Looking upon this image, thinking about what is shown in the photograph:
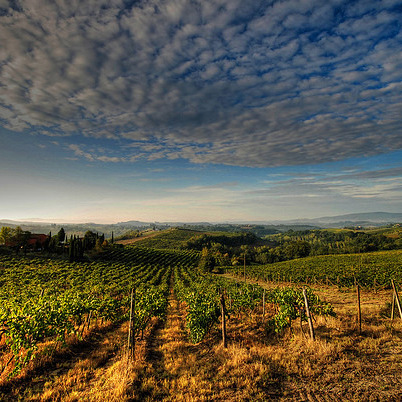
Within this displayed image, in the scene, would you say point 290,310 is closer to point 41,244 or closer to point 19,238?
point 19,238

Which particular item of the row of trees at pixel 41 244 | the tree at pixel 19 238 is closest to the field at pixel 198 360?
the row of trees at pixel 41 244

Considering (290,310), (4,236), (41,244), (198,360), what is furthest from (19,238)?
(290,310)

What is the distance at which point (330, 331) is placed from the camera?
1202 cm

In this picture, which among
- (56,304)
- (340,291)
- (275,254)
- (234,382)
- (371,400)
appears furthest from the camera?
(275,254)

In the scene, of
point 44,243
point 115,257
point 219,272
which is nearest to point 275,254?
point 219,272

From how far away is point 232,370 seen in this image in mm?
8414

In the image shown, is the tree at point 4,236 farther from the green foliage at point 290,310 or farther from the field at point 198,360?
the green foliage at point 290,310

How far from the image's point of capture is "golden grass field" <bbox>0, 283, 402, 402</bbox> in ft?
22.9

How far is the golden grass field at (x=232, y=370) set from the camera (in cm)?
699

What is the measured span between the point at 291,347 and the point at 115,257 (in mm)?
84796

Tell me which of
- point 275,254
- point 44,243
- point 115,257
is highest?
point 44,243

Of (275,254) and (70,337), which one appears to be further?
(275,254)

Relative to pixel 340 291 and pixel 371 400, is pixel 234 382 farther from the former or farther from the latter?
pixel 340 291

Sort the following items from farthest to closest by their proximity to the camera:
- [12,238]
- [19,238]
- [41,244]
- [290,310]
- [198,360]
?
[41,244]
[19,238]
[12,238]
[290,310]
[198,360]
